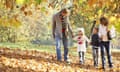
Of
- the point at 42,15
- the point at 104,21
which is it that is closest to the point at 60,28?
the point at 104,21

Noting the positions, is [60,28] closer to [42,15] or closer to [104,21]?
[104,21]

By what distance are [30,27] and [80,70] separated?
3650cm

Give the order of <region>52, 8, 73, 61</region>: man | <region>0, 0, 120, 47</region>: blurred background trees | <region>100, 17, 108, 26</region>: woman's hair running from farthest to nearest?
<region>52, 8, 73, 61</region>: man < <region>100, 17, 108, 26</region>: woman's hair < <region>0, 0, 120, 47</region>: blurred background trees

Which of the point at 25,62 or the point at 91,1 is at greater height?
the point at 91,1

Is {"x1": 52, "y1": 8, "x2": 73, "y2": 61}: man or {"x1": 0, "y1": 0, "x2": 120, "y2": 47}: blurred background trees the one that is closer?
{"x1": 0, "y1": 0, "x2": 120, "y2": 47}: blurred background trees

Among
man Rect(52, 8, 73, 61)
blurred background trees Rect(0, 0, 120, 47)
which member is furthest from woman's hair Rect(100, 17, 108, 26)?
man Rect(52, 8, 73, 61)

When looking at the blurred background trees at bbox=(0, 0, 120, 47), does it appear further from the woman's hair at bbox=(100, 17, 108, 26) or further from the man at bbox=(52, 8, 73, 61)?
the man at bbox=(52, 8, 73, 61)

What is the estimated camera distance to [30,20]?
49.9m

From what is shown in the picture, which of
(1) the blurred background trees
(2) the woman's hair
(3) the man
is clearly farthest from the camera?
→ (3) the man

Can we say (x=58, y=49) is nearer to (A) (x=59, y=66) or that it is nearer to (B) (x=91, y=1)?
(A) (x=59, y=66)

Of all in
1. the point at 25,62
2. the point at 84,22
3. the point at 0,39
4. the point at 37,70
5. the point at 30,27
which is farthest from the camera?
the point at 30,27

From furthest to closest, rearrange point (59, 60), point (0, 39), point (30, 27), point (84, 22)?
point (30, 27), point (84, 22), point (0, 39), point (59, 60)

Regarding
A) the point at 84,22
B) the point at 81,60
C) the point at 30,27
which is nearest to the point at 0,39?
the point at 84,22

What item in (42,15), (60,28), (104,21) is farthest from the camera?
(42,15)
